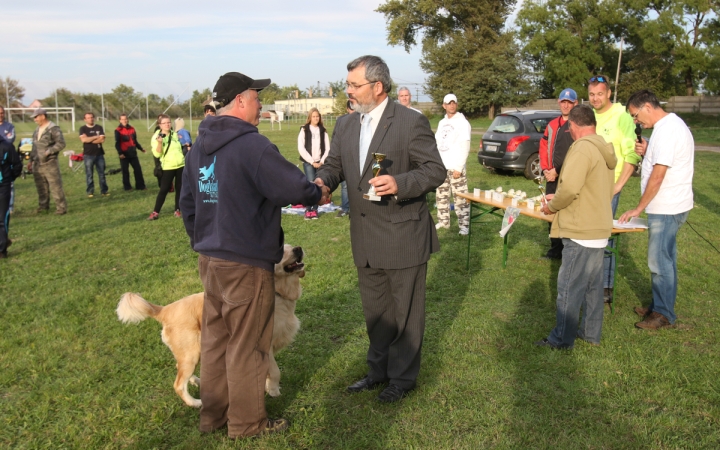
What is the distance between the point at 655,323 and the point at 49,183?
1104 centimetres

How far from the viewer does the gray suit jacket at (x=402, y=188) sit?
3.54 metres

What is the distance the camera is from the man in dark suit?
138 inches

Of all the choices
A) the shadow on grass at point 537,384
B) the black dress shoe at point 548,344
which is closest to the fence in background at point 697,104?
the shadow on grass at point 537,384

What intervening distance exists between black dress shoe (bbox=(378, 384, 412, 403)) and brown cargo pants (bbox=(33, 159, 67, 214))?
31.8 ft

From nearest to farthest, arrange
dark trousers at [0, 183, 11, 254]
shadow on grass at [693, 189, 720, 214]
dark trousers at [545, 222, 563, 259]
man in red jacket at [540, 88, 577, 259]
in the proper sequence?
man in red jacket at [540, 88, 577, 259], dark trousers at [545, 222, 563, 259], dark trousers at [0, 183, 11, 254], shadow on grass at [693, 189, 720, 214]

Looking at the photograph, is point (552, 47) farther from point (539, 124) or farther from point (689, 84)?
point (539, 124)

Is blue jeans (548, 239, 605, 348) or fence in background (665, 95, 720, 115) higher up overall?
fence in background (665, 95, 720, 115)

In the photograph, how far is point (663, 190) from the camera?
194 inches

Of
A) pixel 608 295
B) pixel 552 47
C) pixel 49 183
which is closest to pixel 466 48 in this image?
pixel 552 47

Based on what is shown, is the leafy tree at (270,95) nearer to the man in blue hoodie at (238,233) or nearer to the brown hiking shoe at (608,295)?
the brown hiking shoe at (608,295)

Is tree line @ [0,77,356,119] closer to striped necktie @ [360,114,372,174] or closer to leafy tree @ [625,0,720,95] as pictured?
leafy tree @ [625,0,720,95]

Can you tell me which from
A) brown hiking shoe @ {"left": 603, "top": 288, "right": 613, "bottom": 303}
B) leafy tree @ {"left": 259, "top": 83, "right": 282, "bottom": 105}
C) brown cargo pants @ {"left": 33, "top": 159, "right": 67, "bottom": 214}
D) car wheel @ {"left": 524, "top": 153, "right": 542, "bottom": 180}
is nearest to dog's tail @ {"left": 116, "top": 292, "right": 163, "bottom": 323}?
brown hiking shoe @ {"left": 603, "top": 288, "right": 613, "bottom": 303}

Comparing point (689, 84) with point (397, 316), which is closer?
point (397, 316)

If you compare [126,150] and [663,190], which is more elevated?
[663,190]
